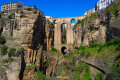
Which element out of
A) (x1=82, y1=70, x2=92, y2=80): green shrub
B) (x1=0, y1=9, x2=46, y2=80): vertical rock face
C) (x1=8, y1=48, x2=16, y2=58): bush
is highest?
(x1=0, y1=9, x2=46, y2=80): vertical rock face

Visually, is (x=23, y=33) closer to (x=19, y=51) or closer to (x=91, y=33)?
(x=19, y=51)

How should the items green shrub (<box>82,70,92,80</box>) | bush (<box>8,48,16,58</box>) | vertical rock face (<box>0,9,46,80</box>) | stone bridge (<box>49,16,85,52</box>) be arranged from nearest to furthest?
green shrub (<box>82,70,92,80</box>) → bush (<box>8,48,16,58</box>) → vertical rock face (<box>0,9,46,80</box>) → stone bridge (<box>49,16,85,52</box>)

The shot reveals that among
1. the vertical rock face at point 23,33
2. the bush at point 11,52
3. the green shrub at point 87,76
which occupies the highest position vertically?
the vertical rock face at point 23,33

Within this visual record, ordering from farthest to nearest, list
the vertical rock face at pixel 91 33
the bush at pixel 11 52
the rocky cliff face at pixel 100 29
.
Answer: the vertical rock face at pixel 91 33 → the bush at pixel 11 52 → the rocky cliff face at pixel 100 29

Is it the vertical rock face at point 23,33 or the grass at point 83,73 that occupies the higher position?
the vertical rock face at point 23,33

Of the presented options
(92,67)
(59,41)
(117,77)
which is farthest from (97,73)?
(59,41)

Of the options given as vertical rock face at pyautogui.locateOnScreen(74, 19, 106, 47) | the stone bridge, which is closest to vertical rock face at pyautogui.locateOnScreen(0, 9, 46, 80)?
vertical rock face at pyautogui.locateOnScreen(74, 19, 106, 47)

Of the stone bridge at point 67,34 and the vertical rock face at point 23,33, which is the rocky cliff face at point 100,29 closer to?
the stone bridge at point 67,34

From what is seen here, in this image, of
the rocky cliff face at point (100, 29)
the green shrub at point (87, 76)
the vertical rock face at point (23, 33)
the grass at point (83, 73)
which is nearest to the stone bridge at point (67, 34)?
the rocky cliff face at point (100, 29)

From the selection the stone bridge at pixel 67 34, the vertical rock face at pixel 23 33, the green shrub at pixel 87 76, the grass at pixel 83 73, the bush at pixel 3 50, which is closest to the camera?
the green shrub at pixel 87 76

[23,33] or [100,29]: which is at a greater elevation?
[100,29]

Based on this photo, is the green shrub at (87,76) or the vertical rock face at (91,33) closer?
the green shrub at (87,76)

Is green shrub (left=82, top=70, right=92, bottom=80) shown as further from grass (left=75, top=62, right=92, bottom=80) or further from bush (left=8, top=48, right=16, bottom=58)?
bush (left=8, top=48, right=16, bottom=58)

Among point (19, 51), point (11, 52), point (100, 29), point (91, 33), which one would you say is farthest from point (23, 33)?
point (100, 29)
